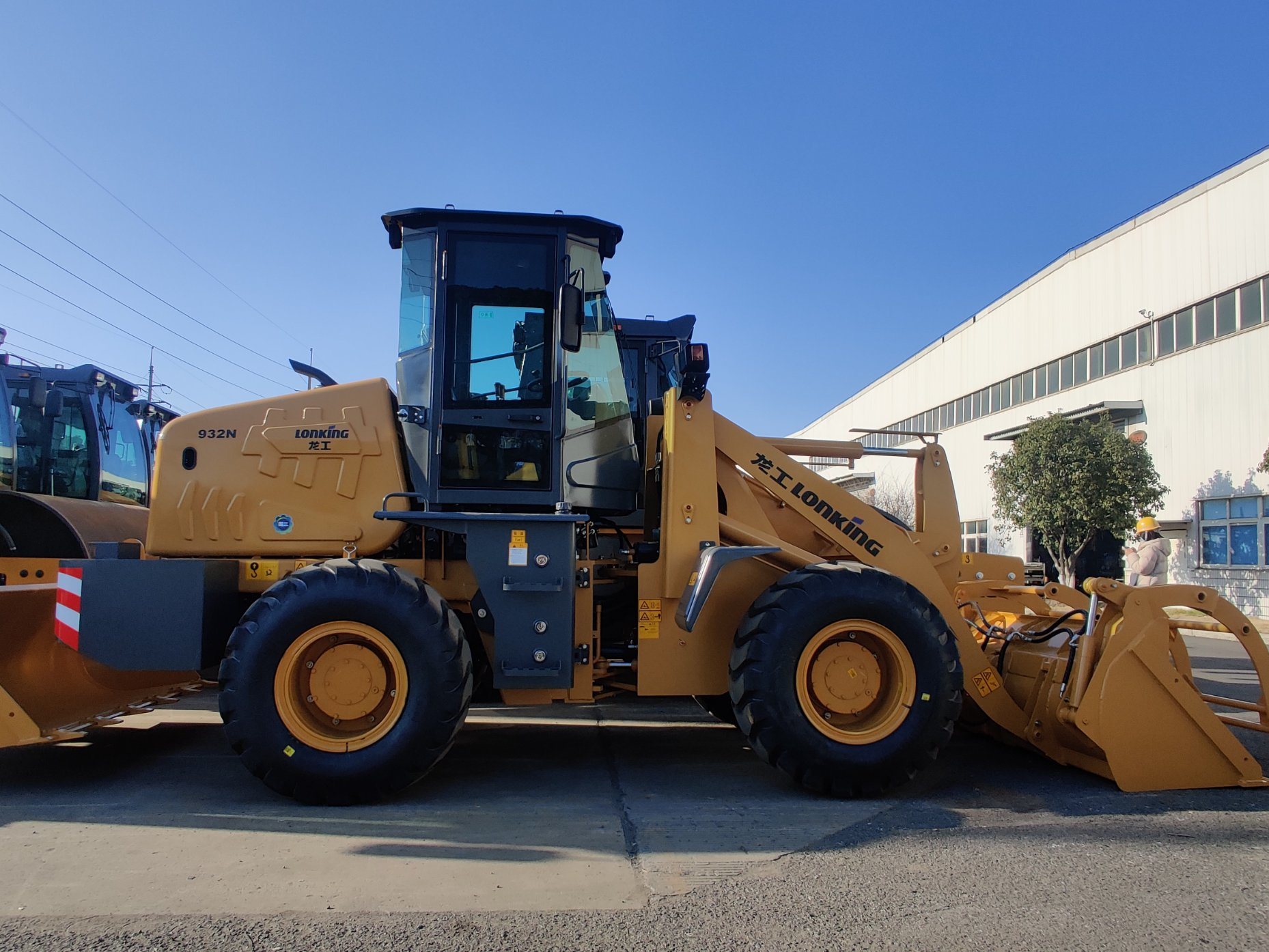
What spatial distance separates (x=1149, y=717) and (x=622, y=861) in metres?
3.04

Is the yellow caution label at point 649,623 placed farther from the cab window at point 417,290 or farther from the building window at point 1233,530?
the building window at point 1233,530

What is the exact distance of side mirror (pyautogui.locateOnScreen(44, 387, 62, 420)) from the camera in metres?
8.04

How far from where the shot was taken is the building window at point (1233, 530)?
1873 centimetres

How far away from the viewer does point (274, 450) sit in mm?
5262

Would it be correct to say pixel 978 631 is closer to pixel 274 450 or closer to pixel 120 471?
pixel 274 450

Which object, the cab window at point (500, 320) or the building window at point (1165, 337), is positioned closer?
the cab window at point (500, 320)

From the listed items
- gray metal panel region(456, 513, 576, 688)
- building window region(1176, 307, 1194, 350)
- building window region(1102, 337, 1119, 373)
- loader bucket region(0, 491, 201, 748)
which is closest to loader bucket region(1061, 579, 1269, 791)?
gray metal panel region(456, 513, 576, 688)

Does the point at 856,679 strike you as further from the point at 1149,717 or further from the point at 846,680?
the point at 1149,717

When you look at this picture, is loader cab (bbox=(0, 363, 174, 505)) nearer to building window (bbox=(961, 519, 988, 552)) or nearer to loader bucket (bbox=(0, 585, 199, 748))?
loader bucket (bbox=(0, 585, 199, 748))

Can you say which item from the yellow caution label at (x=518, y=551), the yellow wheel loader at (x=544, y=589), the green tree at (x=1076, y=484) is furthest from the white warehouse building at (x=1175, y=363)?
the yellow caution label at (x=518, y=551)

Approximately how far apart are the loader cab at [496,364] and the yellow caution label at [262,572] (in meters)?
0.97

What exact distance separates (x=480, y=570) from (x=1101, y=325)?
934 inches

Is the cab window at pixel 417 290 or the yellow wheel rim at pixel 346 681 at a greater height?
the cab window at pixel 417 290

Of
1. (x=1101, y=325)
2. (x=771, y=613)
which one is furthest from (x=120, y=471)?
(x=1101, y=325)
